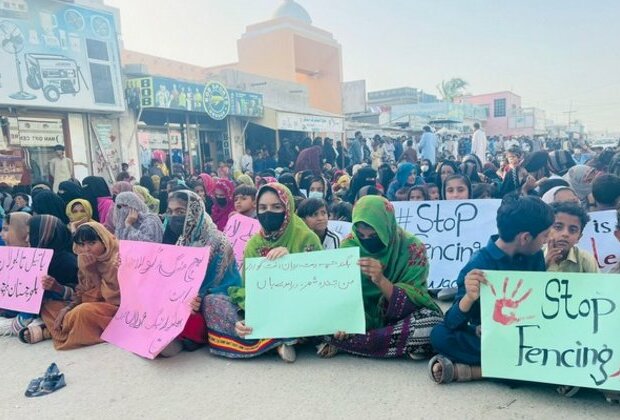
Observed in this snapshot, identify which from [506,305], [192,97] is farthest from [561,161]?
[192,97]

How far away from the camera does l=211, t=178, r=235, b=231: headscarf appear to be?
18.9 feet

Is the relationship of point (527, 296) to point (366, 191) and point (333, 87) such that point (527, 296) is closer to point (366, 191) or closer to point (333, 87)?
point (366, 191)

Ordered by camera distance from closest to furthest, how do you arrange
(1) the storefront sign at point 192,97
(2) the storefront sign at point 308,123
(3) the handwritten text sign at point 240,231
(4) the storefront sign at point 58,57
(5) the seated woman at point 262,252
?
(5) the seated woman at point 262,252 → (3) the handwritten text sign at point 240,231 → (4) the storefront sign at point 58,57 → (1) the storefront sign at point 192,97 → (2) the storefront sign at point 308,123

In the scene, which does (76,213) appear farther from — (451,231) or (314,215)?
(451,231)

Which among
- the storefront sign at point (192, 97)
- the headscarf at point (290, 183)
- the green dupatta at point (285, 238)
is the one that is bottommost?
the green dupatta at point (285, 238)

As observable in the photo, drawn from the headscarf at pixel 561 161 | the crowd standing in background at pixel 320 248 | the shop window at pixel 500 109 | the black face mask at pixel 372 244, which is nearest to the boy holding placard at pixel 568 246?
the crowd standing in background at pixel 320 248

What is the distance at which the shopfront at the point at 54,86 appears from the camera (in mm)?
9406

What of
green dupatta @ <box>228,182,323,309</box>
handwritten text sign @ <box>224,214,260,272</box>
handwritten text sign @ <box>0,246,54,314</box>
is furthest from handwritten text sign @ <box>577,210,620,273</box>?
handwritten text sign @ <box>0,246,54,314</box>

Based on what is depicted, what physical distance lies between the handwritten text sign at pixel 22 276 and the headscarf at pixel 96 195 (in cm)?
235

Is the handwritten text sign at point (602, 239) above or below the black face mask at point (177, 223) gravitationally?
below

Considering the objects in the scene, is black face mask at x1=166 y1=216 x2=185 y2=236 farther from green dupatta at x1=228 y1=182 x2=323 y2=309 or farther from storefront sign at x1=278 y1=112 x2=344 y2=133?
storefront sign at x1=278 y1=112 x2=344 y2=133

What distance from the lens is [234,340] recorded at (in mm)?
3268

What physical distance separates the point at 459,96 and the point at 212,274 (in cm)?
5712

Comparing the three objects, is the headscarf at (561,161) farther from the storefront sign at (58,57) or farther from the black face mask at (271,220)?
the storefront sign at (58,57)
